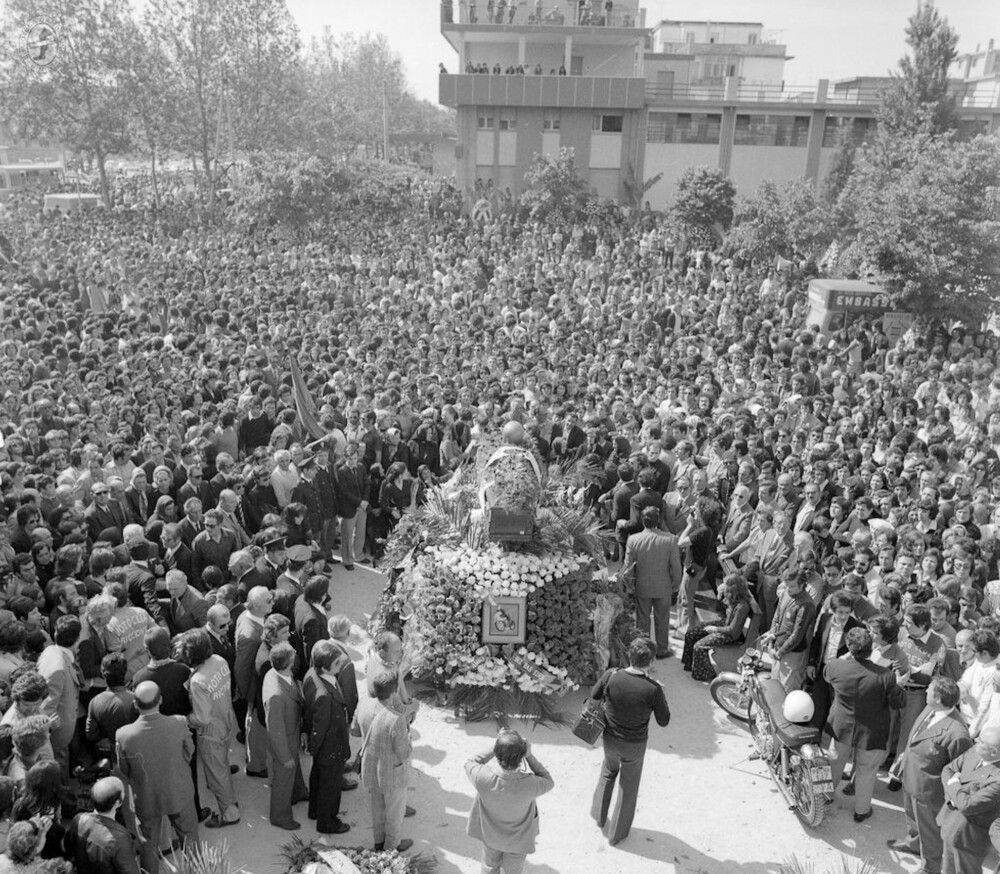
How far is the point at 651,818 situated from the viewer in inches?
256

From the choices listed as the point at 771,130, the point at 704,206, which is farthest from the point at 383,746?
the point at 771,130

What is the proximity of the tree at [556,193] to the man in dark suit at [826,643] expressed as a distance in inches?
1007

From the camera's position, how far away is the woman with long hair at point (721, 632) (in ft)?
26.0

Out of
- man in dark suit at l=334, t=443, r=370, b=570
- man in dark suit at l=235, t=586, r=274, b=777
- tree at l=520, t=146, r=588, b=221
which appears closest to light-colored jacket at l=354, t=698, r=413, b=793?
man in dark suit at l=235, t=586, r=274, b=777

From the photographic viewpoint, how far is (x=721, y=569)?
30.8 feet

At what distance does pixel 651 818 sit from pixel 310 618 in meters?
3.01

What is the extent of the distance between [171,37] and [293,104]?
669 cm

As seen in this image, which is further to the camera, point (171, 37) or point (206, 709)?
point (171, 37)

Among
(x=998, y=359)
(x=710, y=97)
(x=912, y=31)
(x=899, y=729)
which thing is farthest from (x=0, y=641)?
(x=710, y=97)

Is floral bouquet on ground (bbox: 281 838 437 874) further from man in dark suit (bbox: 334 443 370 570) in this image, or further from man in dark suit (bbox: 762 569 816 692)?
man in dark suit (bbox: 334 443 370 570)

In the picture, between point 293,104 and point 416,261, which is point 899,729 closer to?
point 416,261

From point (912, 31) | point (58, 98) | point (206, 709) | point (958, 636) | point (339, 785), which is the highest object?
point (912, 31)

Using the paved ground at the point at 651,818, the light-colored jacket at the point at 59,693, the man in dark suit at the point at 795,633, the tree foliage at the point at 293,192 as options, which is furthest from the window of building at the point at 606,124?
the light-colored jacket at the point at 59,693

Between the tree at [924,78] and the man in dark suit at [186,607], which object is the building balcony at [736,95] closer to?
the tree at [924,78]
